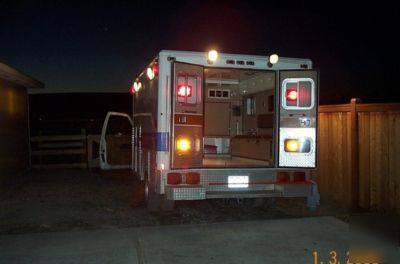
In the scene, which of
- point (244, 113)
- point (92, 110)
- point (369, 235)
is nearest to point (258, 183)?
point (369, 235)

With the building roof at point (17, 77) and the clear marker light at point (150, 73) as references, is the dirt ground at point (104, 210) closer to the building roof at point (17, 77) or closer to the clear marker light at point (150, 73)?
the clear marker light at point (150, 73)

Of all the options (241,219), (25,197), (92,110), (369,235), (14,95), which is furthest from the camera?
(92,110)

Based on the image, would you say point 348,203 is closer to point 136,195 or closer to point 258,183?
point 258,183

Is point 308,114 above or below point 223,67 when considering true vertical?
below

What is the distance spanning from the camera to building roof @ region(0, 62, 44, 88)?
1294 centimetres

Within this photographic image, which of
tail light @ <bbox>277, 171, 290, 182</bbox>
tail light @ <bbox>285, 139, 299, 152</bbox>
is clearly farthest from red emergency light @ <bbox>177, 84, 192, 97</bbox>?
tail light @ <bbox>277, 171, 290, 182</bbox>

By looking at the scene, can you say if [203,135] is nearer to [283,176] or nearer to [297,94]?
[283,176]

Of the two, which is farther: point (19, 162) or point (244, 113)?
point (19, 162)

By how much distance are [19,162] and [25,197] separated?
515 cm

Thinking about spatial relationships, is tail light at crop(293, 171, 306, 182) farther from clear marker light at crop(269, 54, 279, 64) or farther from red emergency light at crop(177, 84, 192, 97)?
red emergency light at crop(177, 84, 192, 97)

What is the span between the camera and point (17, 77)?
14578 mm

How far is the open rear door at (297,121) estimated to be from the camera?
834 centimetres

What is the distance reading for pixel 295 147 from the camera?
834 cm

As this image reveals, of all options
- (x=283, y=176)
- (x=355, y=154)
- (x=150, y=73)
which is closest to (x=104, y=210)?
(x=150, y=73)
